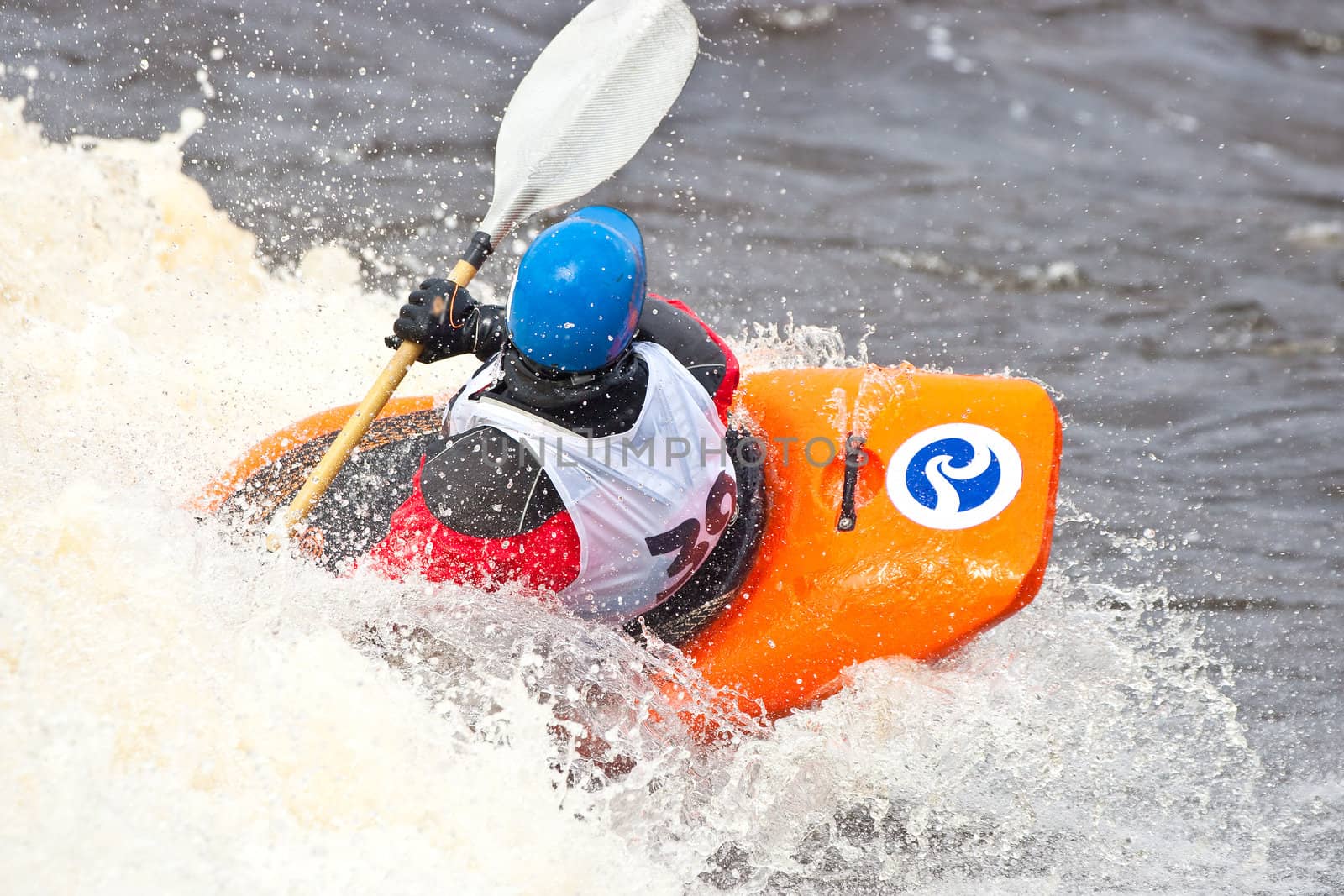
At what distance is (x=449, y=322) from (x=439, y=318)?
2cm

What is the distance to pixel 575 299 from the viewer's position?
7.61 ft

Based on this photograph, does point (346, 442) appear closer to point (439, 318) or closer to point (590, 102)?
point (439, 318)

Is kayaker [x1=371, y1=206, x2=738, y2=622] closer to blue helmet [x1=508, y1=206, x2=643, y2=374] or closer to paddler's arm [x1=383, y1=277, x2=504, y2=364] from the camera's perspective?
blue helmet [x1=508, y1=206, x2=643, y2=374]

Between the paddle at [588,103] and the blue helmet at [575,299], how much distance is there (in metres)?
0.93

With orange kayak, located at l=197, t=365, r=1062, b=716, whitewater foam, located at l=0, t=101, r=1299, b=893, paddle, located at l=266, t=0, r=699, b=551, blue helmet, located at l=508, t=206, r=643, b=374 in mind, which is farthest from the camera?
paddle, located at l=266, t=0, r=699, b=551

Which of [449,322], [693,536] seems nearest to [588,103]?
[449,322]

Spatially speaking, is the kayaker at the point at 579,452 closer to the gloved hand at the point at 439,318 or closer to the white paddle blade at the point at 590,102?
the gloved hand at the point at 439,318

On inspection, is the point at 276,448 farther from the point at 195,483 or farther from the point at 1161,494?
the point at 1161,494

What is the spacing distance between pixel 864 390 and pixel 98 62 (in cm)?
520

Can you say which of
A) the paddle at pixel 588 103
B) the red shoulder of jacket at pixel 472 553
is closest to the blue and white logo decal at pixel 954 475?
the red shoulder of jacket at pixel 472 553

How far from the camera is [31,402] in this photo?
3990 millimetres

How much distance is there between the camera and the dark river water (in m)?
4.58

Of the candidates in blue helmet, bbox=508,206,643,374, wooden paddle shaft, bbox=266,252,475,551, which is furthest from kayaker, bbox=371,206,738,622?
wooden paddle shaft, bbox=266,252,475,551

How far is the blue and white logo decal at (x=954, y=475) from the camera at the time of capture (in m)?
2.88
